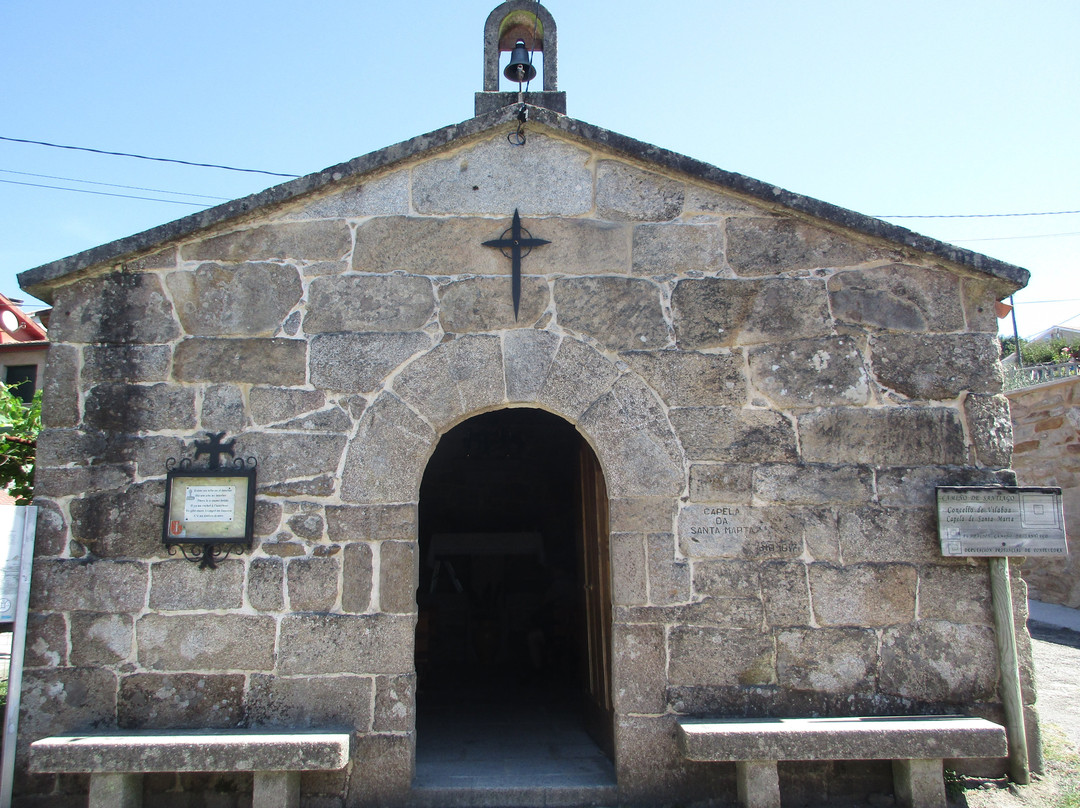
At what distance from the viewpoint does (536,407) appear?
3.91m

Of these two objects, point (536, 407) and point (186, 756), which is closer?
point (186, 756)

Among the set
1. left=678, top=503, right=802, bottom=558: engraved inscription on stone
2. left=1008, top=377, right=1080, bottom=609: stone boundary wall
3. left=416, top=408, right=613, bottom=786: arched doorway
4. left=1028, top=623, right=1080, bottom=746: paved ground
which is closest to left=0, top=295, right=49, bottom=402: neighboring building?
left=416, top=408, right=613, bottom=786: arched doorway

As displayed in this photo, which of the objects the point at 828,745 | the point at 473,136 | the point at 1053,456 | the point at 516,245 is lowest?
the point at 828,745

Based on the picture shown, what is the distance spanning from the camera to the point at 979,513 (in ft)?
12.4

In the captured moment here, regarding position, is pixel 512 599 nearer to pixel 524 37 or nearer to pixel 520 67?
pixel 520 67

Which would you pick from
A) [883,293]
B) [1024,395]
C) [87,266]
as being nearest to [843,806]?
[883,293]

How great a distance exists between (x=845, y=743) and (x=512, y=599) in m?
4.37

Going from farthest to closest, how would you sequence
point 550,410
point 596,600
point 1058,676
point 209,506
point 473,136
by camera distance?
point 1058,676 < point 596,600 < point 473,136 < point 550,410 < point 209,506

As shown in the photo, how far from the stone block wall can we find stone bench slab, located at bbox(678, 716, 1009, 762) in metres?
0.28

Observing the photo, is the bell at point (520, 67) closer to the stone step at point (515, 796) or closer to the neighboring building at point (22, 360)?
the stone step at point (515, 796)

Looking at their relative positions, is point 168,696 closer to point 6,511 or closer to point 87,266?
point 6,511

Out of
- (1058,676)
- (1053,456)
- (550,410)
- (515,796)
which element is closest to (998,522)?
(550,410)

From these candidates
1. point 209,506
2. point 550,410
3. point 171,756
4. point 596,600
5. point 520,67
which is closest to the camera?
point 171,756

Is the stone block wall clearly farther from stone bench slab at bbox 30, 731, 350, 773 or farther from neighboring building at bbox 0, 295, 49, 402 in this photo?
neighboring building at bbox 0, 295, 49, 402
